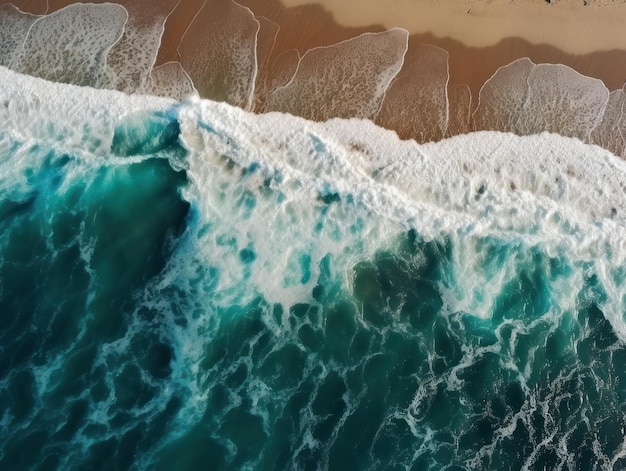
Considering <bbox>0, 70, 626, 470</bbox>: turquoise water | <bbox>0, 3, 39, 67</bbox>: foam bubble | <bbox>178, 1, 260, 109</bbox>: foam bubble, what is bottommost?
<bbox>0, 70, 626, 470</bbox>: turquoise water

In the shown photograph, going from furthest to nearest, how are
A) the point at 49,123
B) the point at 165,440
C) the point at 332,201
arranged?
the point at 49,123
the point at 332,201
the point at 165,440

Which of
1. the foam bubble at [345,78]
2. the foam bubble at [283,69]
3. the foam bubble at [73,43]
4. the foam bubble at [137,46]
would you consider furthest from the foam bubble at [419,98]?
the foam bubble at [73,43]

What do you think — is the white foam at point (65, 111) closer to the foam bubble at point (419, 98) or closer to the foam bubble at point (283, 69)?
the foam bubble at point (283, 69)

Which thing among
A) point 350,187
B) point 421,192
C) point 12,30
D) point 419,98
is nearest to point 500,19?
point 419,98

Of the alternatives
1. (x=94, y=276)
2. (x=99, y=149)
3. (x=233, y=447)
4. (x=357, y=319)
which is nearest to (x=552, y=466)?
(x=357, y=319)

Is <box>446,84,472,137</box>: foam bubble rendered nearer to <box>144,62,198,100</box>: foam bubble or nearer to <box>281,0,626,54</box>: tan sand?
<box>281,0,626,54</box>: tan sand

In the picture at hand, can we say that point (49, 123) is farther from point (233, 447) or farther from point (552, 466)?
point (552, 466)

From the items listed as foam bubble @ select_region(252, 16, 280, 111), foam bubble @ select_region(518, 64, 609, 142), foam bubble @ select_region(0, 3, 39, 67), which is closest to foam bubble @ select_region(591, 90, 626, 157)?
foam bubble @ select_region(518, 64, 609, 142)
